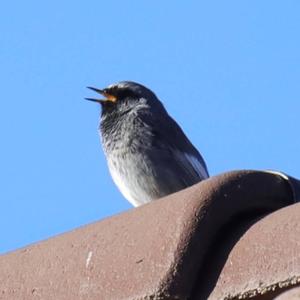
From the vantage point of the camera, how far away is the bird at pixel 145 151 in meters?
7.06

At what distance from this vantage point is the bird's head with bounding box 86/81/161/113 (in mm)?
7844

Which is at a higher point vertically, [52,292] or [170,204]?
[170,204]

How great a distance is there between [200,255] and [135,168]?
4291 millimetres

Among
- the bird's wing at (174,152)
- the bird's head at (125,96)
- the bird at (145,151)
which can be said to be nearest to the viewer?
the bird at (145,151)

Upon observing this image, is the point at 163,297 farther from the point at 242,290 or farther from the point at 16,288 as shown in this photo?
the point at 16,288

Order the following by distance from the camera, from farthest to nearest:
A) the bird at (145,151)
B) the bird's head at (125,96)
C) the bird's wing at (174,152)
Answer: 1. the bird's head at (125,96)
2. the bird's wing at (174,152)
3. the bird at (145,151)

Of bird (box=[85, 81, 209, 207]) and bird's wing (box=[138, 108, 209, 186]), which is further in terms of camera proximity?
bird's wing (box=[138, 108, 209, 186])

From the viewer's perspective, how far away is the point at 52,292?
117 inches

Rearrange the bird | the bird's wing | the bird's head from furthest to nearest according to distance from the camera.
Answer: the bird's head → the bird's wing → the bird

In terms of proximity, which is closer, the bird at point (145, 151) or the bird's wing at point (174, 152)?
the bird at point (145, 151)

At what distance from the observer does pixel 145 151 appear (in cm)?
718

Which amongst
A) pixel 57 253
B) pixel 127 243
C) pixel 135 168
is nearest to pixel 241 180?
pixel 127 243

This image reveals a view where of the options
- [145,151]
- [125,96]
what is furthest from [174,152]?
[125,96]

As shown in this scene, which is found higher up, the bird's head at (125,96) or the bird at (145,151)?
the bird's head at (125,96)
